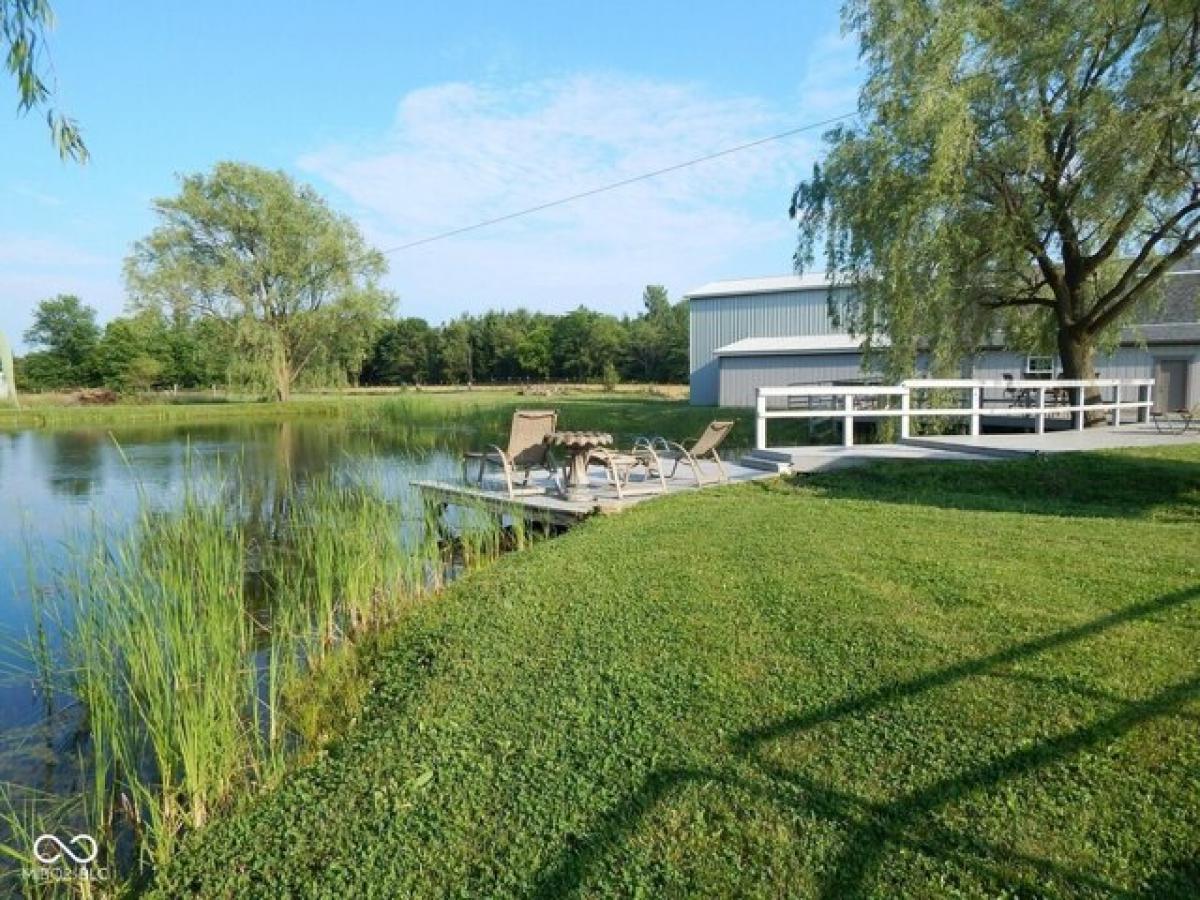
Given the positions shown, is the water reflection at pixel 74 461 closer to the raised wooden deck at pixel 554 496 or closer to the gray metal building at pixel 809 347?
the raised wooden deck at pixel 554 496

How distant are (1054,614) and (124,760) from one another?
4601mm

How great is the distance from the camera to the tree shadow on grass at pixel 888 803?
228 centimetres

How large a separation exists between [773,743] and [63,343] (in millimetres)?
73431

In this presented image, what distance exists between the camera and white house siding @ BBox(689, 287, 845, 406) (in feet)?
107

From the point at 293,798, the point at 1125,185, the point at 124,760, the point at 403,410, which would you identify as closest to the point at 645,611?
the point at 293,798

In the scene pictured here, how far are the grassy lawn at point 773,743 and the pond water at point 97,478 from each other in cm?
198

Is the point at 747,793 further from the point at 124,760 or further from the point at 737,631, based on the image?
the point at 124,760

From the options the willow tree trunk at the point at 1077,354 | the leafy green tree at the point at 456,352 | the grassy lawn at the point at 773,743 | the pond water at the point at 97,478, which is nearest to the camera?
the grassy lawn at the point at 773,743

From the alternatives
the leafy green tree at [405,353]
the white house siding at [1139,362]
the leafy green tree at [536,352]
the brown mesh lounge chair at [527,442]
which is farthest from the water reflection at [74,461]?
the leafy green tree at [405,353]

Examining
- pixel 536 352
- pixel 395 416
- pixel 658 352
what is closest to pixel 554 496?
pixel 395 416

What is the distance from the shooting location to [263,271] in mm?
36031

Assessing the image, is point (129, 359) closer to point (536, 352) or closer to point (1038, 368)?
point (536, 352)

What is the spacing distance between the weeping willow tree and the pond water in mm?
9169

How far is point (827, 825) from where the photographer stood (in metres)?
2.54
